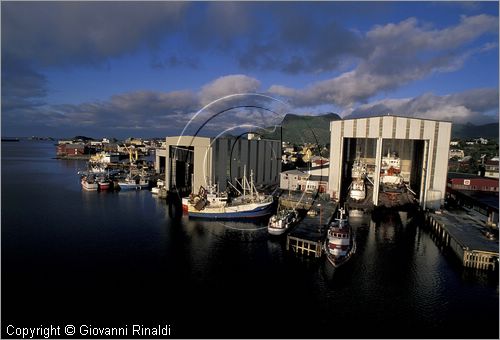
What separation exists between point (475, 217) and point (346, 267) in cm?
2201

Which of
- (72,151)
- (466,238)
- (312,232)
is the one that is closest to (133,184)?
(312,232)

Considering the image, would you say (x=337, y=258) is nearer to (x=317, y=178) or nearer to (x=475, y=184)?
(x=317, y=178)

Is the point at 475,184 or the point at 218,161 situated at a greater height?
the point at 218,161

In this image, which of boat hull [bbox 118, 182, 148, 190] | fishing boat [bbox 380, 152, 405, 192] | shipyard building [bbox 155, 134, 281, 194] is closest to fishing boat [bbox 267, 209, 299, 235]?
shipyard building [bbox 155, 134, 281, 194]

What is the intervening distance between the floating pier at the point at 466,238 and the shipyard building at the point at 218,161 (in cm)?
2815

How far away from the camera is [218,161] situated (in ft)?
163

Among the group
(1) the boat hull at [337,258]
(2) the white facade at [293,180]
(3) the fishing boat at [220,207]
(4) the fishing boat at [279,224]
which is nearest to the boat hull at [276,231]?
(4) the fishing boat at [279,224]

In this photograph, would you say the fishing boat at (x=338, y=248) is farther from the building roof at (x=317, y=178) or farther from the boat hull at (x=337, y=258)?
the building roof at (x=317, y=178)

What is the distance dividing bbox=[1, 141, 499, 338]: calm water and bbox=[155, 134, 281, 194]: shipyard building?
14863 mm

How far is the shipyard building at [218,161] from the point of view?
160ft

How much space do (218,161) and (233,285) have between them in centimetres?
2942

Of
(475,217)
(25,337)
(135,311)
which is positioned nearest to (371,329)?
(135,311)

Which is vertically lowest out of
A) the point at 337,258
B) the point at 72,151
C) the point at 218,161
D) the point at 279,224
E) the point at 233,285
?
the point at 233,285

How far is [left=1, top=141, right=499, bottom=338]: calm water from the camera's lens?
58.3 feet
